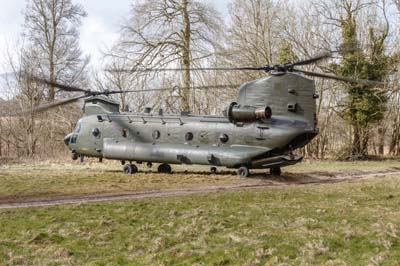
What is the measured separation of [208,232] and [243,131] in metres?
9.06

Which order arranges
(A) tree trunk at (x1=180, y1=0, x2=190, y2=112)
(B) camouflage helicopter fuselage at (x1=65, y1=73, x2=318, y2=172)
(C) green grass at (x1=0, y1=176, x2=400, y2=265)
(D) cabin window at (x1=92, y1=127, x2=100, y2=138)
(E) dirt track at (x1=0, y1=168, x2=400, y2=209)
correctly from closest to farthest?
1. (C) green grass at (x1=0, y1=176, x2=400, y2=265)
2. (E) dirt track at (x1=0, y1=168, x2=400, y2=209)
3. (B) camouflage helicopter fuselage at (x1=65, y1=73, x2=318, y2=172)
4. (D) cabin window at (x1=92, y1=127, x2=100, y2=138)
5. (A) tree trunk at (x1=180, y1=0, x2=190, y2=112)

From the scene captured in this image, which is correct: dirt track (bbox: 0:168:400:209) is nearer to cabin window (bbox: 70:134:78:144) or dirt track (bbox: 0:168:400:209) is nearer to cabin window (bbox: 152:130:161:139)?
cabin window (bbox: 152:130:161:139)

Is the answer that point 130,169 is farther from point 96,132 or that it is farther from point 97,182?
point 97,182

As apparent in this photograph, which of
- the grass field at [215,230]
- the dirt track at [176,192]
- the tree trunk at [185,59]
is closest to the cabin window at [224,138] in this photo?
the dirt track at [176,192]

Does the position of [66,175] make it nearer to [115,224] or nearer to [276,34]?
[115,224]

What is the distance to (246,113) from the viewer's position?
16.6m

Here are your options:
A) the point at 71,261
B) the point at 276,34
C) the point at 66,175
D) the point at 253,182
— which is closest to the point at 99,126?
the point at 66,175

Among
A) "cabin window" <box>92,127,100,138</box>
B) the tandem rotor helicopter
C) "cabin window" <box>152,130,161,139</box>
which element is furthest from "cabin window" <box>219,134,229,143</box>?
"cabin window" <box>92,127,100,138</box>

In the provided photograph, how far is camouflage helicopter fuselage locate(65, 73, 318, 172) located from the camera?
16297mm

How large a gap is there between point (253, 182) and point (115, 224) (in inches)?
302

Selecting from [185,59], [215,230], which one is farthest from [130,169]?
[185,59]

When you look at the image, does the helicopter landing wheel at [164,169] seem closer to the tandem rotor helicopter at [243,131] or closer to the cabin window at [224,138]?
the tandem rotor helicopter at [243,131]

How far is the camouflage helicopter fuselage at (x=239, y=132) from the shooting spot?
53.5 ft

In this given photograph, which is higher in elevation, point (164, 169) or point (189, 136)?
point (189, 136)
